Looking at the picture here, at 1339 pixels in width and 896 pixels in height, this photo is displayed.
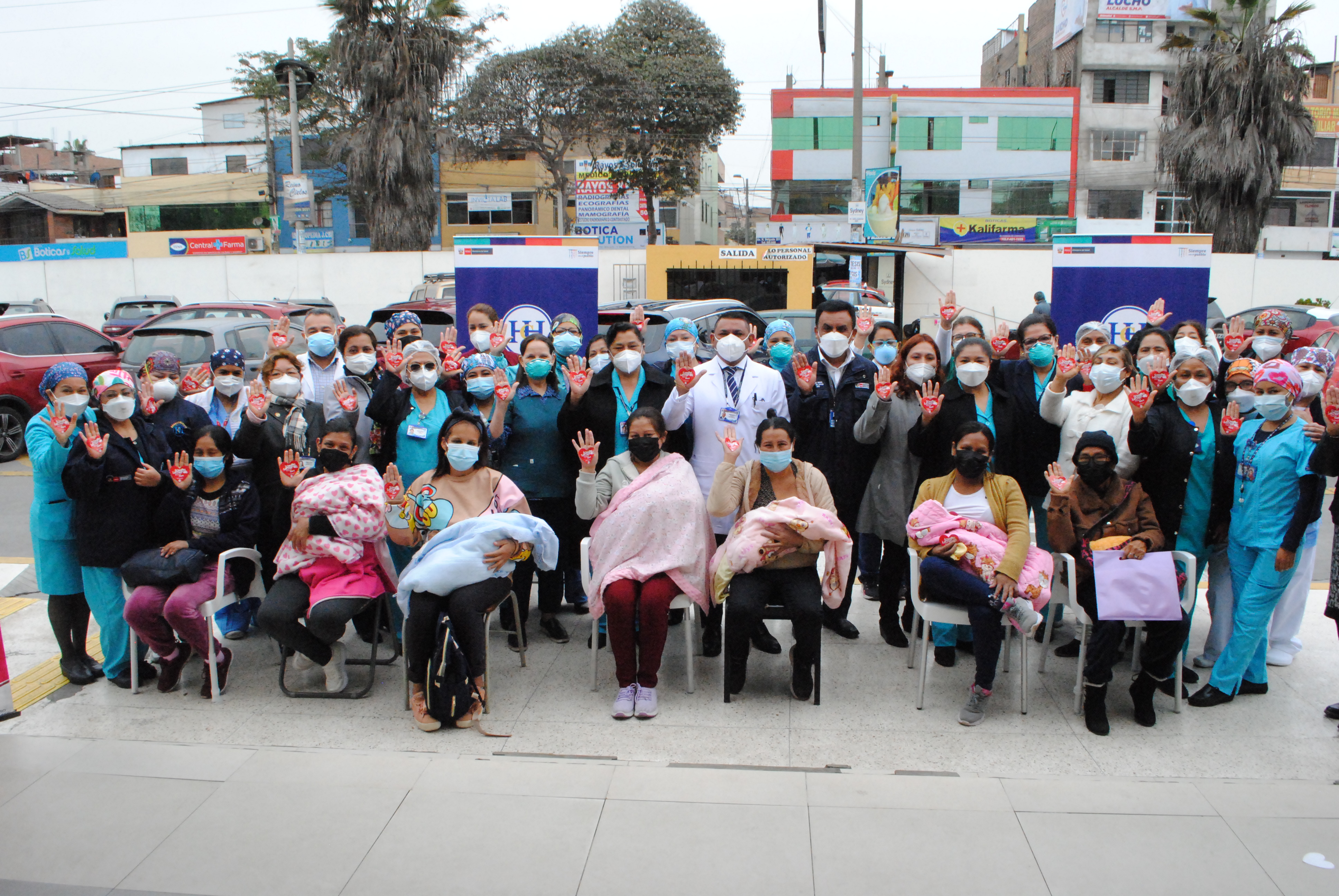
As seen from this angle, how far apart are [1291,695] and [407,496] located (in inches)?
182

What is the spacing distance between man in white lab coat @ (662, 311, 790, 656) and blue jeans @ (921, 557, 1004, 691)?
3.93ft

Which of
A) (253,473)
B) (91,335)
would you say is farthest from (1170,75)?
(253,473)

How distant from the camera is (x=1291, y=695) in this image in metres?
4.76

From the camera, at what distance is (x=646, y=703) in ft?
15.1

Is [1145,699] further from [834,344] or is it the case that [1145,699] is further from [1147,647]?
[834,344]

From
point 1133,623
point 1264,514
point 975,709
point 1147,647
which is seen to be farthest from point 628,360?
point 1264,514

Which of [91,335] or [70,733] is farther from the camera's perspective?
[91,335]

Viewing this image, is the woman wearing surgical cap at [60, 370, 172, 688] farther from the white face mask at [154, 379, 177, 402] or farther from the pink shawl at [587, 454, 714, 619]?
the pink shawl at [587, 454, 714, 619]

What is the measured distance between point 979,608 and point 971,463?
735 mm

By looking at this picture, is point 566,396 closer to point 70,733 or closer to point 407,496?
point 407,496

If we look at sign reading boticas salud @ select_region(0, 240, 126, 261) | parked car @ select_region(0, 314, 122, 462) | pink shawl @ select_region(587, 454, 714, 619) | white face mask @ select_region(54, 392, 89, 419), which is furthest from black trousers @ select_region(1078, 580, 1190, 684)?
sign reading boticas salud @ select_region(0, 240, 126, 261)

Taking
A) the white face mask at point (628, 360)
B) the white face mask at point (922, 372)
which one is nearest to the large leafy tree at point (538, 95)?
the white face mask at point (628, 360)

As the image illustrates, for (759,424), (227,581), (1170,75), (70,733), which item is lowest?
(70,733)

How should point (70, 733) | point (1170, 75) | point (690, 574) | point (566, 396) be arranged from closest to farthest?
point (70, 733) < point (690, 574) < point (566, 396) < point (1170, 75)
